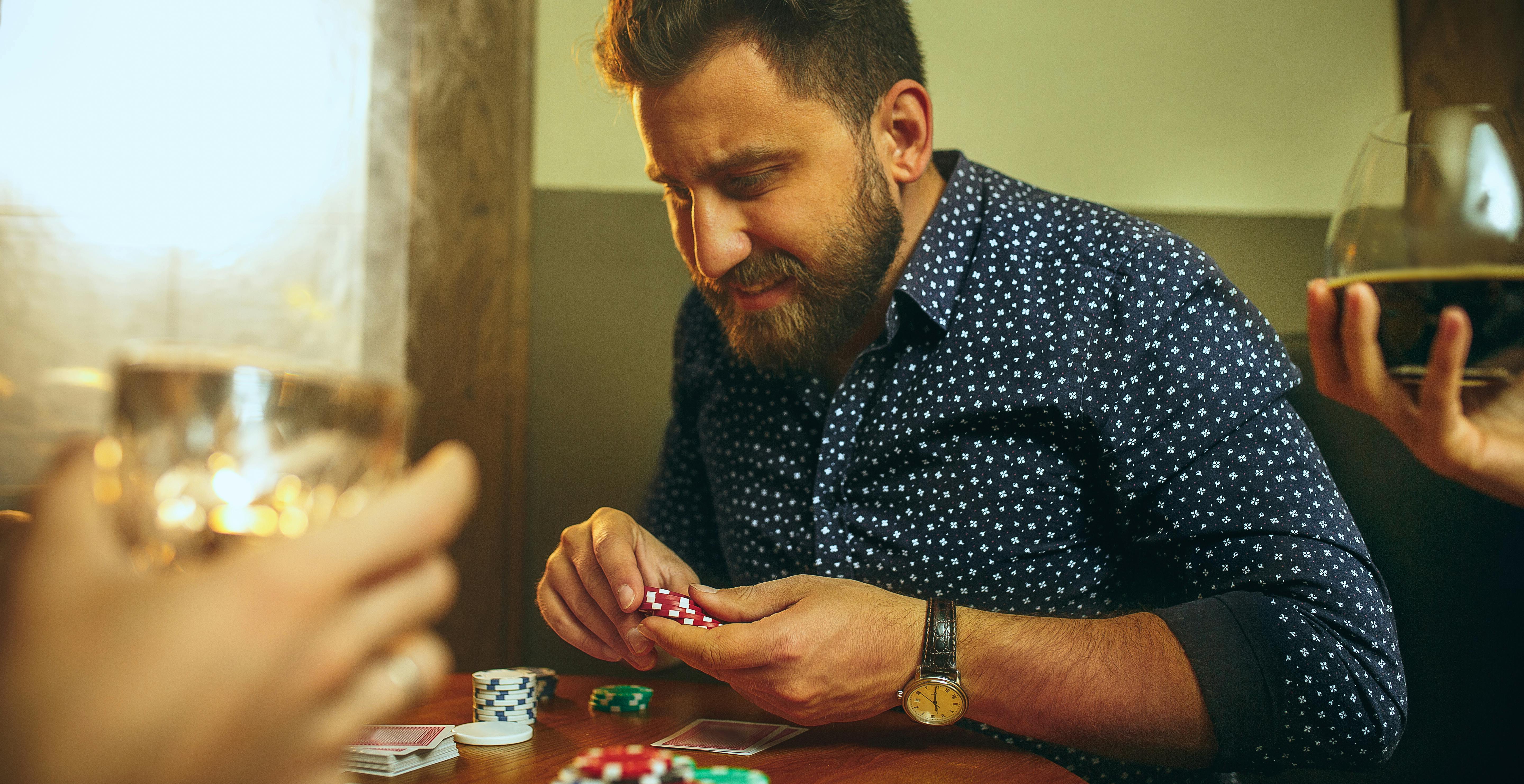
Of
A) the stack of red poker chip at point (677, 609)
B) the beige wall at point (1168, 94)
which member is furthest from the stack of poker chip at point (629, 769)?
the beige wall at point (1168, 94)

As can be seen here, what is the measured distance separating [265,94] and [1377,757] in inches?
97.9

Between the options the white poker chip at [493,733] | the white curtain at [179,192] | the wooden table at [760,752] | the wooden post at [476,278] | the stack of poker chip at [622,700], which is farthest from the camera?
the wooden post at [476,278]

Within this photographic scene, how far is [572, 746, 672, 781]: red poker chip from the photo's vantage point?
0.62 m

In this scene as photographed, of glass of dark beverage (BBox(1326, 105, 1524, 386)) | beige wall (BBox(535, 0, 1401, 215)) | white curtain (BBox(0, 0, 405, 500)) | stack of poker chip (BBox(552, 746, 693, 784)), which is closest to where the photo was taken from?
glass of dark beverage (BBox(1326, 105, 1524, 386))

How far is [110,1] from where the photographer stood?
6.40 feet

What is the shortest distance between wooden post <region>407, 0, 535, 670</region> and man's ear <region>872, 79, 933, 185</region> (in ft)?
3.81

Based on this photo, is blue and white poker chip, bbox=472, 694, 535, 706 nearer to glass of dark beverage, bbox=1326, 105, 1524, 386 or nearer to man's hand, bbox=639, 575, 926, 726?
man's hand, bbox=639, 575, 926, 726

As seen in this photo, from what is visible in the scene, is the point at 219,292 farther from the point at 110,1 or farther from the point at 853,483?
the point at 853,483

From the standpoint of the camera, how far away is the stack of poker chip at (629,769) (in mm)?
622

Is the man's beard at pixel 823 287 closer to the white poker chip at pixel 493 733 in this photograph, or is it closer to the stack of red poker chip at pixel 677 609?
the stack of red poker chip at pixel 677 609

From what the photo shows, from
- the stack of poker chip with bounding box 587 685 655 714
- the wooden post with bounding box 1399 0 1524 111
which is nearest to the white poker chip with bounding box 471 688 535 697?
the stack of poker chip with bounding box 587 685 655 714

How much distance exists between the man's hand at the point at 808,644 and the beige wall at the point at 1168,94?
4.99 feet

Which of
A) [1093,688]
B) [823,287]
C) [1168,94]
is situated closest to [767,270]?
[823,287]

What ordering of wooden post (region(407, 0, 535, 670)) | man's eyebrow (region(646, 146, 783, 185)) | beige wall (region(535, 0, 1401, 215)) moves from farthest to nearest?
wooden post (region(407, 0, 535, 670))
beige wall (region(535, 0, 1401, 215))
man's eyebrow (region(646, 146, 783, 185))
